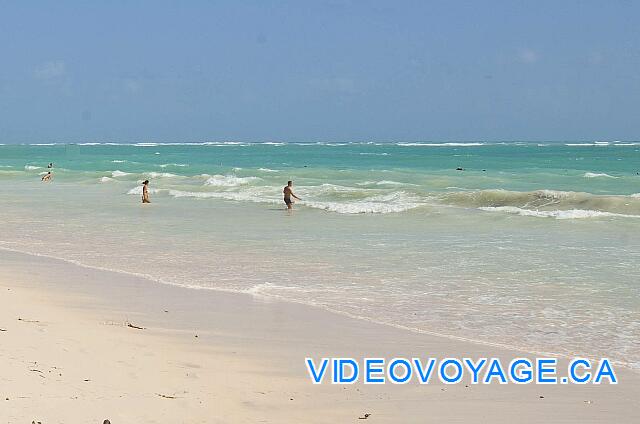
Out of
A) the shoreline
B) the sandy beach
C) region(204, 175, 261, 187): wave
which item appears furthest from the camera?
region(204, 175, 261, 187): wave

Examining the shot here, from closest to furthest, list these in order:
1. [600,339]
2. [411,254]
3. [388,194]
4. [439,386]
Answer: [439,386] → [600,339] → [411,254] → [388,194]

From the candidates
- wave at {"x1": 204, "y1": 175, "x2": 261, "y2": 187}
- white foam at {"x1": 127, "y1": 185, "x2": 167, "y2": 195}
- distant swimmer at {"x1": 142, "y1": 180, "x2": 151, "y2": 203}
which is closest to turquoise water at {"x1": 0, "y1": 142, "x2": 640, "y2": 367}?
distant swimmer at {"x1": 142, "y1": 180, "x2": 151, "y2": 203}

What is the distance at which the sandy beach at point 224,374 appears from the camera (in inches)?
199

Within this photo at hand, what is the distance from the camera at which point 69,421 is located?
454 centimetres

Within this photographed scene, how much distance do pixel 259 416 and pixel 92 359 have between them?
1.70 meters

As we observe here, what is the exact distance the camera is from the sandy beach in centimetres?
505

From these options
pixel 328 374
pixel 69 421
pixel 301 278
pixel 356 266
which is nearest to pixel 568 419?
pixel 328 374

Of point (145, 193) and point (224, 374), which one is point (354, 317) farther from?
point (145, 193)

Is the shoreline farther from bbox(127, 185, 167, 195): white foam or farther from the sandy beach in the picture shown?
bbox(127, 185, 167, 195): white foam

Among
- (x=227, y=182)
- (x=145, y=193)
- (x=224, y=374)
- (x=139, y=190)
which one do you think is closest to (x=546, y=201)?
(x=145, y=193)

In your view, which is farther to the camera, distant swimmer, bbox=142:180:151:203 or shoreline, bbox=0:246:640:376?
distant swimmer, bbox=142:180:151:203

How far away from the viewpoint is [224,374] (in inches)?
239

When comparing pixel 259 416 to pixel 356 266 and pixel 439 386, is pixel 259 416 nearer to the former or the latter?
pixel 439 386

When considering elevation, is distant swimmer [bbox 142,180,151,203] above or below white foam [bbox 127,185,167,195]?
above
